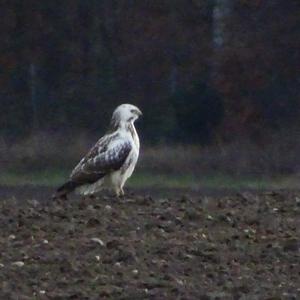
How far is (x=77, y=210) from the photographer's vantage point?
13727 millimetres

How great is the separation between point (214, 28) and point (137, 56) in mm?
1591

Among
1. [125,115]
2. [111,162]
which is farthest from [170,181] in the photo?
[111,162]

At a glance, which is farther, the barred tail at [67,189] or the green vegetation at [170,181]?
the green vegetation at [170,181]

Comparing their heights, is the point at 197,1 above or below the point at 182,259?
above

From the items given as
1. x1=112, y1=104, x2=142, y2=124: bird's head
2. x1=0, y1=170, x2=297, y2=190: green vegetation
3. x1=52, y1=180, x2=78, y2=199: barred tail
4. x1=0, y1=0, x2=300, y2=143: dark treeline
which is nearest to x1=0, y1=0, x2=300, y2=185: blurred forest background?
x1=0, y1=0, x2=300, y2=143: dark treeline

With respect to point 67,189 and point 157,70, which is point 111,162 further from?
point 157,70

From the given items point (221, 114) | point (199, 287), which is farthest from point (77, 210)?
point (221, 114)

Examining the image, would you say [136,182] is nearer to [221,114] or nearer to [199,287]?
[221,114]

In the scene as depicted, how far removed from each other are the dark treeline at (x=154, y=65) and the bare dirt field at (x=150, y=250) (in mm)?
17354

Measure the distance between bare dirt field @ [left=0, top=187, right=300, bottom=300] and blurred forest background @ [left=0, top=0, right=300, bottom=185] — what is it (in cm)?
1606

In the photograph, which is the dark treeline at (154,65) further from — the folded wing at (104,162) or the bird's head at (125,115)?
the folded wing at (104,162)

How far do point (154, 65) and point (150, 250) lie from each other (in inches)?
874

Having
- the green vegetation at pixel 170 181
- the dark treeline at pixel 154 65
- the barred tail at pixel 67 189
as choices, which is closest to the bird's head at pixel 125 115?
the barred tail at pixel 67 189

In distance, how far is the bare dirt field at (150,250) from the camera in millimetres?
10273
